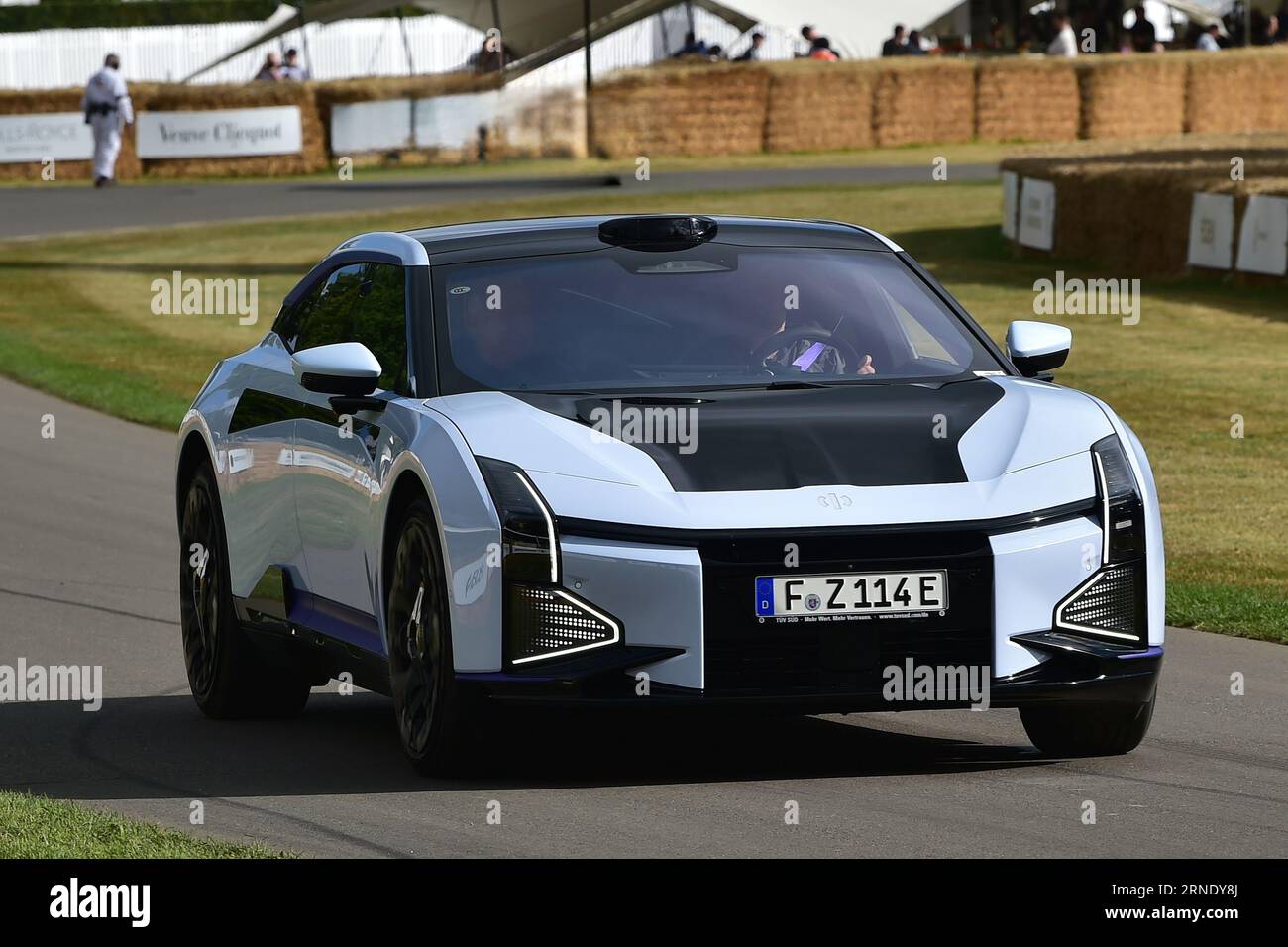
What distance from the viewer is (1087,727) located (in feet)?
23.3

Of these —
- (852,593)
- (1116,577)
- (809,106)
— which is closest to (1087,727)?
(1116,577)

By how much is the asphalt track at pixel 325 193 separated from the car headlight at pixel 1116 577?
104ft

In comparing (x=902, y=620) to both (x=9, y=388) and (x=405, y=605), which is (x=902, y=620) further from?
(x=9, y=388)

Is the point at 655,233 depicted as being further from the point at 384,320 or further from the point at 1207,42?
the point at 1207,42

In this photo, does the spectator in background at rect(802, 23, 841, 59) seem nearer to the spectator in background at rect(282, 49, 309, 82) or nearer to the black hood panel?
the spectator in background at rect(282, 49, 309, 82)

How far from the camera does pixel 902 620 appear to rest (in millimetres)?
6426

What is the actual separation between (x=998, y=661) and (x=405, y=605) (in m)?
1.63

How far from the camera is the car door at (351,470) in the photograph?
23.9 feet

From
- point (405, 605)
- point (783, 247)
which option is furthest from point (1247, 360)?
point (405, 605)

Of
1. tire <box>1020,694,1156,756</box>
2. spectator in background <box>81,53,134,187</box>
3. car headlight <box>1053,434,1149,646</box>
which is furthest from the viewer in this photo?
spectator in background <box>81,53,134,187</box>

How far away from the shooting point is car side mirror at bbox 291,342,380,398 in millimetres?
7207

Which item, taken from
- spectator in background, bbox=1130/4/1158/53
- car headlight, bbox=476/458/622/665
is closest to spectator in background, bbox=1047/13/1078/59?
spectator in background, bbox=1130/4/1158/53

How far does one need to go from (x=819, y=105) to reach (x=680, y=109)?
110 inches

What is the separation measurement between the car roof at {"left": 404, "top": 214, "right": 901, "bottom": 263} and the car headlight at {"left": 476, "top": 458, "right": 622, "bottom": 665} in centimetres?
142
